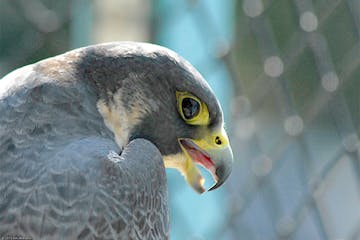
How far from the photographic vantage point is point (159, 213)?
1.38 metres

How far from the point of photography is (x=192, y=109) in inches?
57.6

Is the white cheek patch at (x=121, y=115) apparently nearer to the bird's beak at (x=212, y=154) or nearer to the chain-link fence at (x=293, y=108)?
the bird's beak at (x=212, y=154)

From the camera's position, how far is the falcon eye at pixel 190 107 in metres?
1.46

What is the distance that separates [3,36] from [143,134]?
0.99 metres

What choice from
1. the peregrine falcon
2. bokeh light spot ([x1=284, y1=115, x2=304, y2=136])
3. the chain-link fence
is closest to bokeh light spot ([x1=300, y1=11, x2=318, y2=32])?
the chain-link fence

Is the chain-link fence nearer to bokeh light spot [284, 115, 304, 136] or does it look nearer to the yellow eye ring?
bokeh light spot [284, 115, 304, 136]

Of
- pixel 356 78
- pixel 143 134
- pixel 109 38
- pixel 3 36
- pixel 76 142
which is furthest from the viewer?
pixel 3 36

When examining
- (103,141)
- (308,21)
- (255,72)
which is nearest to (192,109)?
(103,141)

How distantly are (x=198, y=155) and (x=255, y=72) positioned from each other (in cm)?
88

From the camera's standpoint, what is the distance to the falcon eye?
4.78ft

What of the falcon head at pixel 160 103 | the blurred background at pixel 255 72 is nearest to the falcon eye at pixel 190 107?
the falcon head at pixel 160 103

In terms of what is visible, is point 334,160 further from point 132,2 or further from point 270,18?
point 132,2

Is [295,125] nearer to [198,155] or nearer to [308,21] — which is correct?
[308,21]

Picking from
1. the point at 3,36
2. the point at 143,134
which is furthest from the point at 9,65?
the point at 143,134
